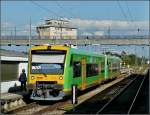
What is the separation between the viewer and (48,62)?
73.5 ft

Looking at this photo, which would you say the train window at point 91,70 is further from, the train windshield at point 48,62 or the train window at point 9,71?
the train windshield at point 48,62

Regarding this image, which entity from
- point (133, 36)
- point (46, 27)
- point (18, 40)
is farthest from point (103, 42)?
point (46, 27)

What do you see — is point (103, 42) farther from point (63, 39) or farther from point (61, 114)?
point (61, 114)

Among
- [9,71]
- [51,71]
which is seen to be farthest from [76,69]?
[9,71]

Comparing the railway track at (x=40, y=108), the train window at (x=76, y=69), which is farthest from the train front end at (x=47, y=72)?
the train window at (x=76, y=69)

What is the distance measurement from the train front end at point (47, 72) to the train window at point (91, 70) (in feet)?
20.7

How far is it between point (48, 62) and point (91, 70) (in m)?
8.57

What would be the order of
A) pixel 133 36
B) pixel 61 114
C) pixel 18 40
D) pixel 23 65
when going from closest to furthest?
pixel 61 114 → pixel 23 65 → pixel 133 36 → pixel 18 40

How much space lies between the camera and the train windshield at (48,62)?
22359 mm

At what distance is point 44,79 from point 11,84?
8394mm

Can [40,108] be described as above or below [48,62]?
below

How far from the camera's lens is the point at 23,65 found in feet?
106

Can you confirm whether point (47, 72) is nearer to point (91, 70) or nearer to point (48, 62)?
point (48, 62)

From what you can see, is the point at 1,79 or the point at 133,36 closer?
the point at 1,79
